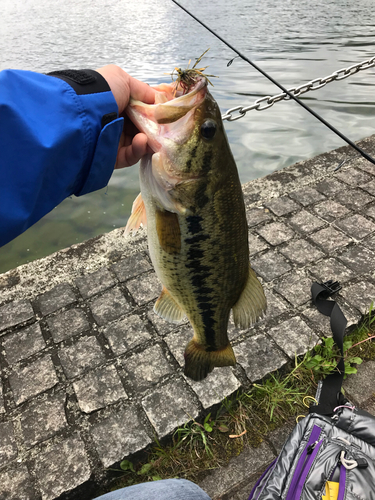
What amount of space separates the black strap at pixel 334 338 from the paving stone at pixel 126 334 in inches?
61.7

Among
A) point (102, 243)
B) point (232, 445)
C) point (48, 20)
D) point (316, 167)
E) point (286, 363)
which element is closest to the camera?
point (232, 445)

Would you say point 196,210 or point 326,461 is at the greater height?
point 196,210

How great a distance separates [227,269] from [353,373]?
78.9 inches

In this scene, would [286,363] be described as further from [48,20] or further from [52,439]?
[48,20]

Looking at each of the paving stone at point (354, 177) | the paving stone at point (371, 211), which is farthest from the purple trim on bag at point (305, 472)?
the paving stone at point (354, 177)

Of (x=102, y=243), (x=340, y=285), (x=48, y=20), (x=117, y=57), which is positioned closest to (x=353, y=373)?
(x=340, y=285)

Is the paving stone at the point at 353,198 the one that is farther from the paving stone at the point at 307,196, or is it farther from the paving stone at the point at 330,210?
the paving stone at the point at 307,196

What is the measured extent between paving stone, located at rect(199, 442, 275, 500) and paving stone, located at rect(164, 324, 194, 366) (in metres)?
0.85

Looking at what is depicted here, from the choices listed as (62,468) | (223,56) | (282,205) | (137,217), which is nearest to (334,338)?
(137,217)

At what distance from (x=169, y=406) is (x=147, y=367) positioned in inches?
15.4

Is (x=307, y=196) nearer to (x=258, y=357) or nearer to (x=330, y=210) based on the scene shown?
(x=330, y=210)

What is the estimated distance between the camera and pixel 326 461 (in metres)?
2.06

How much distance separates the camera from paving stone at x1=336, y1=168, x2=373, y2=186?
5031 mm

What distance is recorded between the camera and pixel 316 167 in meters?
5.41
